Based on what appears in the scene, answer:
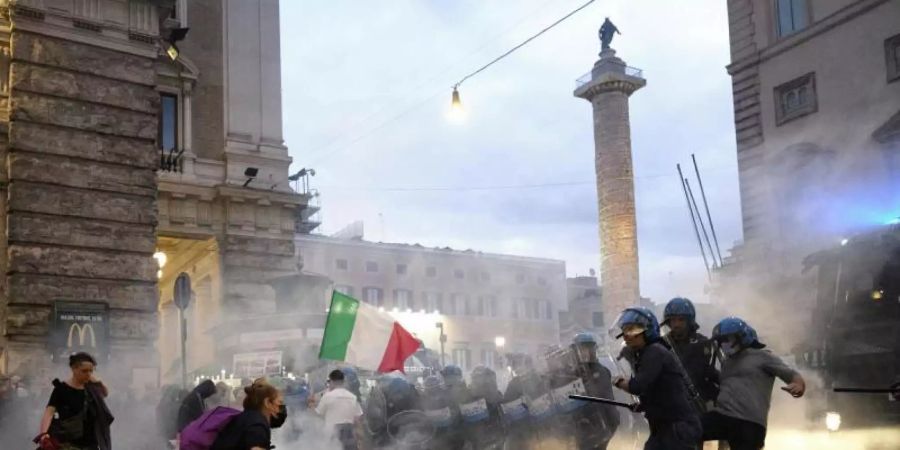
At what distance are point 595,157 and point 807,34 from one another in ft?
60.7

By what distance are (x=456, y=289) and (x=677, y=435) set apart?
5533 cm

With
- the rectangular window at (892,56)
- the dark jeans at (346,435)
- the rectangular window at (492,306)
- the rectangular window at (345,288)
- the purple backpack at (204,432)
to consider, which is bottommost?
the dark jeans at (346,435)

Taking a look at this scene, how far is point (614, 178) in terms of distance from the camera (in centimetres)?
4097

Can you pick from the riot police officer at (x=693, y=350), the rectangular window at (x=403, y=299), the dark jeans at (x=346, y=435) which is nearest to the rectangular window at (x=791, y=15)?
the dark jeans at (x=346, y=435)

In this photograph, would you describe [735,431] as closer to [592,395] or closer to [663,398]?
[663,398]

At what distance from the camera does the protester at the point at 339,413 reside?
1051 cm

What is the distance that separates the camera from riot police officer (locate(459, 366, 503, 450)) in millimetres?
10562

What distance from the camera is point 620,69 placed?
4238cm

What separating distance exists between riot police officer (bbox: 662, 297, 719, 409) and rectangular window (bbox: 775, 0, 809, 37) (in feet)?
60.4

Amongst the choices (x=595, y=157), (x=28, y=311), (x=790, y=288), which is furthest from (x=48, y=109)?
(x=595, y=157)

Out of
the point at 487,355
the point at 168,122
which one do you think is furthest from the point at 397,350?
the point at 487,355

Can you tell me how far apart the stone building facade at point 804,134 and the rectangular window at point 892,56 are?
23 mm

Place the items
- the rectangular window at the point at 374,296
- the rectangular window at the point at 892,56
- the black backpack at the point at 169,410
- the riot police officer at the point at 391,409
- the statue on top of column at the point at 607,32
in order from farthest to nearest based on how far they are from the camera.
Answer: the rectangular window at the point at 374,296 → the statue on top of column at the point at 607,32 → the rectangular window at the point at 892,56 → the black backpack at the point at 169,410 → the riot police officer at the point at 391,409

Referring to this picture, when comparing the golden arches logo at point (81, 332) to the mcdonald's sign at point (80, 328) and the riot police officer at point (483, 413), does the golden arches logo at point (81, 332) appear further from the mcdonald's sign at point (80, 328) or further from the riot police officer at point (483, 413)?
the riot police officer at point (483, 413)
